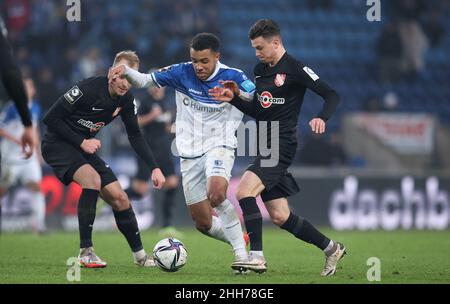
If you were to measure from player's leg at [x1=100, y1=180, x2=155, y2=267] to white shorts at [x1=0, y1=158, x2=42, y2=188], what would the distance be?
5344 mm

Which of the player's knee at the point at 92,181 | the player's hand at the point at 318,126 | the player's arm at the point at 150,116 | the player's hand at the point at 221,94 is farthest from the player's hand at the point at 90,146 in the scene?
the player's arm at the point at 150,116

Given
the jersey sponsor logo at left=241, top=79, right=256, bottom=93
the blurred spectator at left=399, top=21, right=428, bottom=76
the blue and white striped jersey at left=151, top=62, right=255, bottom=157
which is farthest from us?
the blurred spectator at left=399, top=21, right=428, bottom=76

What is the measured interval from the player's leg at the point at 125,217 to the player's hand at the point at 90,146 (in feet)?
1.36

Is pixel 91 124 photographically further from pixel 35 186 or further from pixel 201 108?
pixel 35 186

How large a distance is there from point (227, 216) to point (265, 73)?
131 cm

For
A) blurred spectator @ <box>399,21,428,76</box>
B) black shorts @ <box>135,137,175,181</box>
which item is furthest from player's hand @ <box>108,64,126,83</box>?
blurred spectator @ <box>399,21,428,76</box>

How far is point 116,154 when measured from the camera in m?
16.3

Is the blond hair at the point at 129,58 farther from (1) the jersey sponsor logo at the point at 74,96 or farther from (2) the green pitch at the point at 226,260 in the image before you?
(2) the green pitch at the point at 226,260

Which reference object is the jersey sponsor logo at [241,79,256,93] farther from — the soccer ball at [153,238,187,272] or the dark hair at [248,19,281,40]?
the soccer ball at [153,238,187,272]

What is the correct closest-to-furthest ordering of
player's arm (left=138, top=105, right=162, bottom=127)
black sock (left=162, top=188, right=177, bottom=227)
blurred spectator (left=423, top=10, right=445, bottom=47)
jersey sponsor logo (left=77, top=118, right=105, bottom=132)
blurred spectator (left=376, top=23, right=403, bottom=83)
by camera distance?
jersey sponsor logo (left=77, top=118, right=105, bottom=132) → player's arm (left=138, top=105, right=162, bottom=127) → black sock (left=162, top=188, right=177, bottom=227) → blurred spectator (left=376, top=23, right=403, bottom=83) → blurred spectator (left=423, top=10, right=445, bottom=47)

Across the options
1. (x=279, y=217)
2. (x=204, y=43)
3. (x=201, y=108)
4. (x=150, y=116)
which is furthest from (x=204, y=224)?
(x=150, y=116)

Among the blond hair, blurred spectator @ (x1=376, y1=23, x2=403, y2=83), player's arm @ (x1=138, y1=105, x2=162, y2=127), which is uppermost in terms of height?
blurred spectator @ (x1=376, y1=23, x2=403, y2=83)

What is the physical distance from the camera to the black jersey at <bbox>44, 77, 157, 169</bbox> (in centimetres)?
866

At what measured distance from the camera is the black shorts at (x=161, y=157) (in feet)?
44.7
